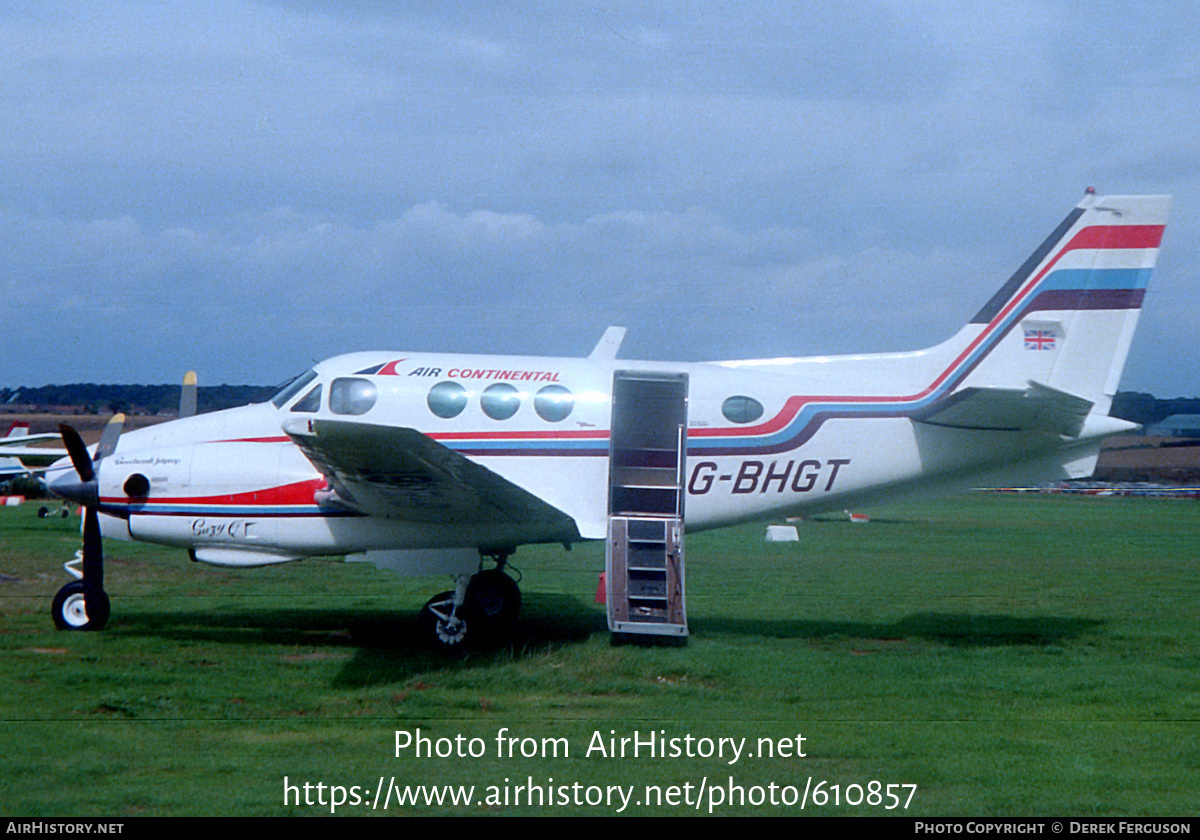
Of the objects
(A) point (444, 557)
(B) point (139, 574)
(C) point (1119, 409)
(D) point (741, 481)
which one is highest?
(C) point (1119, 409)

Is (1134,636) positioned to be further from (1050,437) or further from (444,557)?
(444,557)

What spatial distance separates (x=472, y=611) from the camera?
425 inches

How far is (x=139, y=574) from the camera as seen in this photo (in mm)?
16672

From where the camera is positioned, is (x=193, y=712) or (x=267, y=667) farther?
(x=267, y=667)

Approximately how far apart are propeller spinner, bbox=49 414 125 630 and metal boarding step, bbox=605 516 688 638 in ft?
17.2

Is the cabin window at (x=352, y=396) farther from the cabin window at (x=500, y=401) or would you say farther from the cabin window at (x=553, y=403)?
the cabin window at (x=553, y=403)

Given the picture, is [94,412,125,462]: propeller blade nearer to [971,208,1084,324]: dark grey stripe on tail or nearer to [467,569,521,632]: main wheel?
[467,569,521,632]: main wheel

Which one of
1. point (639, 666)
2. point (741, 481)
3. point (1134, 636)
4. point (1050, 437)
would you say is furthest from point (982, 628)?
point (639, 666)

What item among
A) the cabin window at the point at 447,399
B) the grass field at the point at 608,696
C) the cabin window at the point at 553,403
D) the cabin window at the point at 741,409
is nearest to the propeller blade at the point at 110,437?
the grass field at the point at 608,696

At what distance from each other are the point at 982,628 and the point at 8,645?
1031 centimetres

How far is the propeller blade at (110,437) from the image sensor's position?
1127 centimetres

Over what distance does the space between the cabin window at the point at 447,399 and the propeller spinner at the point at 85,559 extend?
11.3 ft

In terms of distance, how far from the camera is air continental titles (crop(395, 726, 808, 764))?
279 inches

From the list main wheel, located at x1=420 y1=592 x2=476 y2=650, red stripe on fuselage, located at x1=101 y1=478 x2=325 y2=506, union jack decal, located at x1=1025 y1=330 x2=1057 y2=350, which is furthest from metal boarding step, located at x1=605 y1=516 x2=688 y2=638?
union jack decal, located at x1=1025 y1=330 x2=1057 y2=350
